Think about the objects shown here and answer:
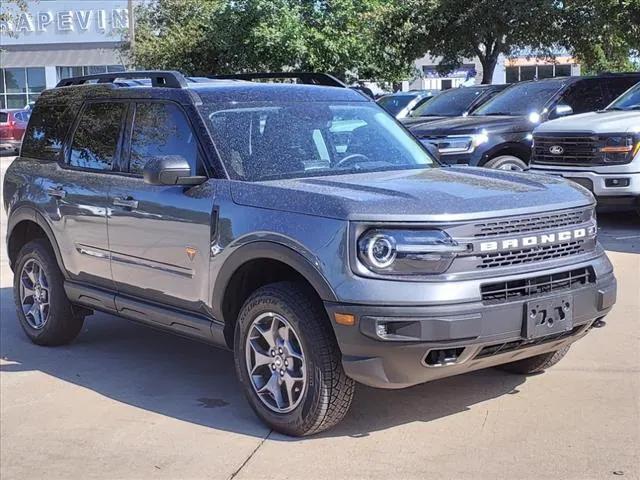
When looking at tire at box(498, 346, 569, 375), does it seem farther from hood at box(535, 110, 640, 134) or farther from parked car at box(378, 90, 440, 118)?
parked car at box(378, 90, 440, 118)

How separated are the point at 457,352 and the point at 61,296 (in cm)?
343

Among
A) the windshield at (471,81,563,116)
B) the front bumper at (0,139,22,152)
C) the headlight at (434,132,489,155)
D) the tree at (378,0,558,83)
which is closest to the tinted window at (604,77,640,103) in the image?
the windshield at (471,81,563,116)

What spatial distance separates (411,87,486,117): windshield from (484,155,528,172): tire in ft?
7.53

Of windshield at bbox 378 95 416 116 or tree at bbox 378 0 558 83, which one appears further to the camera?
windshield at bbox 378 95 416 116

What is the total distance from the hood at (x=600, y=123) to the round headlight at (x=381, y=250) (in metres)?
6.55

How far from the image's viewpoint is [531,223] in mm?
4379

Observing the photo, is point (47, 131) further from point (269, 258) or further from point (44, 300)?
point (269, 258)

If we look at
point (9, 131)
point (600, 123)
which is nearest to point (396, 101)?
point (600, 123)

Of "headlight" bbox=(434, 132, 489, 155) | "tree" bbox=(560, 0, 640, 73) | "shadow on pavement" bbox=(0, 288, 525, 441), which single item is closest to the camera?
"shadow on pavement" bbox=(0, 288, 525, 441)

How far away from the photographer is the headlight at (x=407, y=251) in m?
4.10

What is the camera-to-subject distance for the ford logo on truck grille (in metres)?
10.3

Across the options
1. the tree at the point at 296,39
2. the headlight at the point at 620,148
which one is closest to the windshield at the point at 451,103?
the headlight at the point at 620,148

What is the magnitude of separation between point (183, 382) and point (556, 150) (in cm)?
634

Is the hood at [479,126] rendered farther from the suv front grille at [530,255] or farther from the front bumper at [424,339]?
the front bumper at [424,339]
